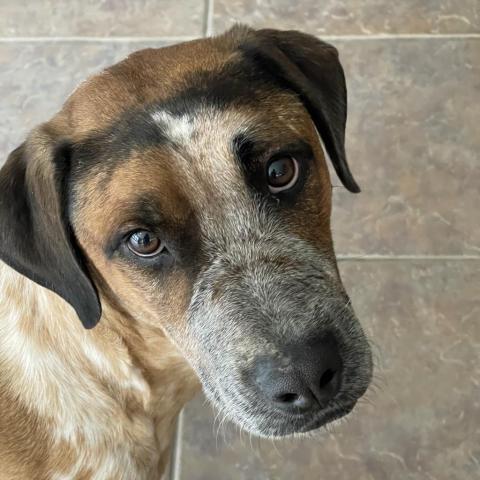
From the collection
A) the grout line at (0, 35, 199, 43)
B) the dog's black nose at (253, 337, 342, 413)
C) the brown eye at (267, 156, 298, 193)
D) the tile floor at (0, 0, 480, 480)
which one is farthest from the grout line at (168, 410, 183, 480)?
the grout line at (0, 35, 199, 43)

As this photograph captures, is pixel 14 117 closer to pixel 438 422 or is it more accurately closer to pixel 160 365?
pixel 160 365

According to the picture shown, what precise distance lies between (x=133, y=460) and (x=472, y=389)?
1076mm

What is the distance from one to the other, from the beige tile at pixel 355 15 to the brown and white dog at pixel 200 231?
135 cm

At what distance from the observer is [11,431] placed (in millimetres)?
1884

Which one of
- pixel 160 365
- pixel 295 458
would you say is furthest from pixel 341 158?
pixel 295 458

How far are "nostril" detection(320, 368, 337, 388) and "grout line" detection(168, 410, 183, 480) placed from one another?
101 centimetres

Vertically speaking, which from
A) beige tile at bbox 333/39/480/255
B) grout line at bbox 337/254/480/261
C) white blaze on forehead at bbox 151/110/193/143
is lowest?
grout line at bbox 337/254/480/261

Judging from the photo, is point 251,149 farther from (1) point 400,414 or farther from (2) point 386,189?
(2) point 386,189

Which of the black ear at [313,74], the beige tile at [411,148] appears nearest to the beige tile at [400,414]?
the beige tile at [411,148]

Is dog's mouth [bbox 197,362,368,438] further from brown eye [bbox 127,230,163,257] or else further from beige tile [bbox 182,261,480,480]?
beige tile [bbox 182,261,480,480]

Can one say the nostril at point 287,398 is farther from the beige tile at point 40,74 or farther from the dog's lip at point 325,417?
the beige tile at point 40,74

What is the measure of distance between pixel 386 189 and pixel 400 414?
756mm

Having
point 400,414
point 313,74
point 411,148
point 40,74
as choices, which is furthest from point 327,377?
point 40,74

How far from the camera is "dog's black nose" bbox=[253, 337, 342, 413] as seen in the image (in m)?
1.54
